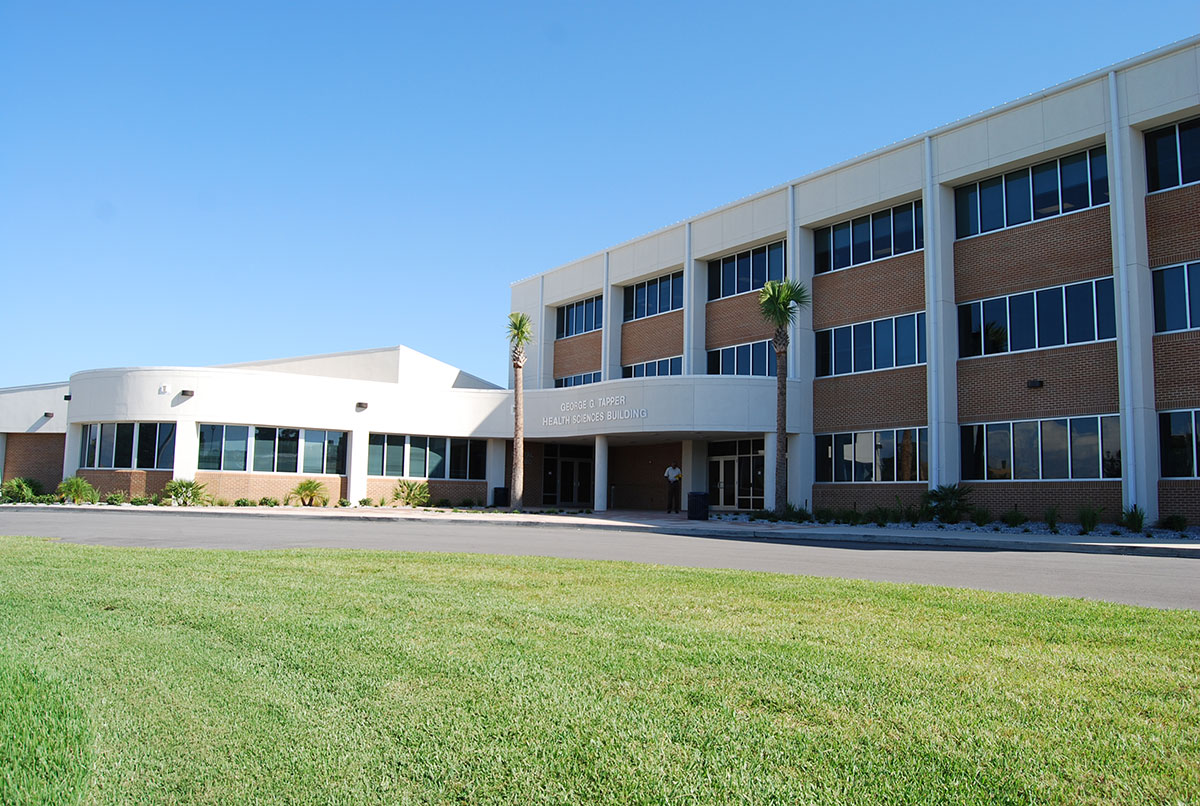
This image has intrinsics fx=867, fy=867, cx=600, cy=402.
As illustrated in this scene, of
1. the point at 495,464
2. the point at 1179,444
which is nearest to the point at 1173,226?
the point at 1179,444

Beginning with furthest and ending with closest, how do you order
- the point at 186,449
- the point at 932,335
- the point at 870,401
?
the point at 186,449 < the point at 870,401 < the point at 932,335

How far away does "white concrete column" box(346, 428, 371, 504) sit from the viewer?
36.2m

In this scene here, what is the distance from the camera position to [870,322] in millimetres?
30297

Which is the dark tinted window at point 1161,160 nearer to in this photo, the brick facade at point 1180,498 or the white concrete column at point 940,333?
the white concrete column at point 940,333

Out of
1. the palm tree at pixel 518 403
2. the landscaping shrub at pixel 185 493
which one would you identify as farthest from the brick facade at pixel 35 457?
the palm tree at pixel 518 403

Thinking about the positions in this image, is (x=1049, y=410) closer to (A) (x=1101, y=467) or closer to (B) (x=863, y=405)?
(A) (x=1101, y=467)

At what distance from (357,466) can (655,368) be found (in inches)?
531

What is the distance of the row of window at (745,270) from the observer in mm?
33875

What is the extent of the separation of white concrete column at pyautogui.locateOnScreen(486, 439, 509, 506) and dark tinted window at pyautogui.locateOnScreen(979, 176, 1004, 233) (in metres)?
22.3

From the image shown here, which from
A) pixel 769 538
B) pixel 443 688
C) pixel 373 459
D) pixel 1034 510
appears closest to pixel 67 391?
pixel 373 459

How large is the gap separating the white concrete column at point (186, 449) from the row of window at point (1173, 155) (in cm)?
3305

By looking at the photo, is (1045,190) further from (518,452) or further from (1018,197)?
(518,452)

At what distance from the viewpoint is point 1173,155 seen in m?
23.1

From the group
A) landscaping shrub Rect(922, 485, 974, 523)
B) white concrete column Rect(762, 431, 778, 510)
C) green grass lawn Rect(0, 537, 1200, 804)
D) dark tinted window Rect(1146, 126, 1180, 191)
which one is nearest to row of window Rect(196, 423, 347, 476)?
→ white concrete column Rect(762, 431, 778, 510)
